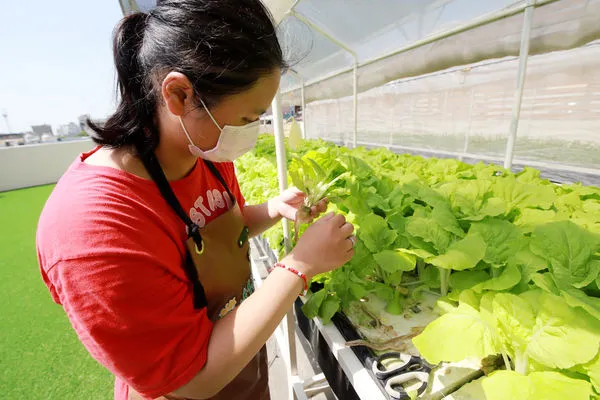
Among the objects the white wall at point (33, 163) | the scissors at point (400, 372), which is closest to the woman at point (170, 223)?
the scissors at point (400, 372)

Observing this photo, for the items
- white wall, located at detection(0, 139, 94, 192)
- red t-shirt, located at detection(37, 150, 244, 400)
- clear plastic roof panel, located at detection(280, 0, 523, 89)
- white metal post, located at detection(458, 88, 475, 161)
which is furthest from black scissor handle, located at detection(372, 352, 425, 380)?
white wall, located at detection(0, 139, 94, 192)

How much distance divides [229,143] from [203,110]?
0.36ft

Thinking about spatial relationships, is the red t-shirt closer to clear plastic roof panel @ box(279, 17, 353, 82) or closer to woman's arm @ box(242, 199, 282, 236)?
woman's arm @ box(242, 199, 282, 236)

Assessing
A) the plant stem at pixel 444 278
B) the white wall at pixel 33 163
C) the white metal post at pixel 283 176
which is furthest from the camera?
the white wall at pixel 33 163

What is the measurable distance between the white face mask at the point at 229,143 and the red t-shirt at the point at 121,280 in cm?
15

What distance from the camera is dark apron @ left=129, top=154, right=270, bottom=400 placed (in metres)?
0.66

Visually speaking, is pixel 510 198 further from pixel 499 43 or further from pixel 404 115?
pixel 404 115

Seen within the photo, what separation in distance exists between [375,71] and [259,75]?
3.29 meters

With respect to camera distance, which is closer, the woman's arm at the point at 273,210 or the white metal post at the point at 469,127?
the woman's arm at the point at 273,210

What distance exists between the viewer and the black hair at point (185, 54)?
0.56m

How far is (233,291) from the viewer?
0.82 meters

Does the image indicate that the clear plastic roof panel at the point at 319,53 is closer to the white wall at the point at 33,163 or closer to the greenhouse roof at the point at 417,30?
the greenhouse roof at the point at 417,30

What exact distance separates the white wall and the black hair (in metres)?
11.3

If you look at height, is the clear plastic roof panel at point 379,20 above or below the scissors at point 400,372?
above
